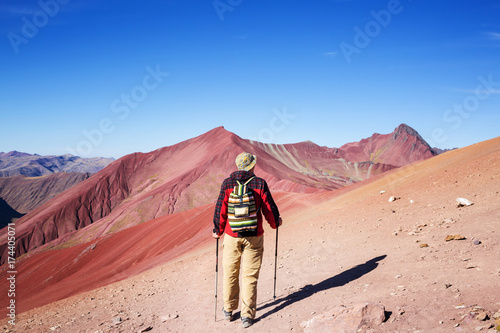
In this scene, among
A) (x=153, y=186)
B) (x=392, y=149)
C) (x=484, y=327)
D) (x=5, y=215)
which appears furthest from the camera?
(x=392, y=149)

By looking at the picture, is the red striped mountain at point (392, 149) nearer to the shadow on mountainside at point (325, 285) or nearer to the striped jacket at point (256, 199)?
the shadow on mountainside at point (325, 285)

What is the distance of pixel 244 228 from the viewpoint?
4215 mm

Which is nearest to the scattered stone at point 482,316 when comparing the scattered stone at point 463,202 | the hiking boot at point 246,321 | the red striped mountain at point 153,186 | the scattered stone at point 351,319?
the scattered stone at point 351,319

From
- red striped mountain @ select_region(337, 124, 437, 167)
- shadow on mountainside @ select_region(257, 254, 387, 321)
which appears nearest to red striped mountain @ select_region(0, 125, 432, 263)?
shadow on mountainside @ select_region(257, 254, 387, 321)

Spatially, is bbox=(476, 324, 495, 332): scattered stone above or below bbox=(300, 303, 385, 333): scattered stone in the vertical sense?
below

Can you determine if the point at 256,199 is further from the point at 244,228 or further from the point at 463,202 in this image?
the point at 463,202

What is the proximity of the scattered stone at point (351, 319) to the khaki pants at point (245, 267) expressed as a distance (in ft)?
2.79

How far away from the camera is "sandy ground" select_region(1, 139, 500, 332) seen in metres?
3.73

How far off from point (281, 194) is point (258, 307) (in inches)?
550

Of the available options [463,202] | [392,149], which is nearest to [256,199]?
[463,202]

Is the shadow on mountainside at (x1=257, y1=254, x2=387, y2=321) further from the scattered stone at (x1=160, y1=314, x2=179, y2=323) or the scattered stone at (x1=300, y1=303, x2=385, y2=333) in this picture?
the scattered stone at (x1=160, y1=314, x2=179, y2=323)

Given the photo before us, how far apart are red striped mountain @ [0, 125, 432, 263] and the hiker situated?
2665 centimetres

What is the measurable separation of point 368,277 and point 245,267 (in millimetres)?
2107

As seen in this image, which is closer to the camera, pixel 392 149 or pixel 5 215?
pixel 5 215
